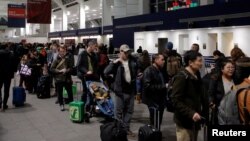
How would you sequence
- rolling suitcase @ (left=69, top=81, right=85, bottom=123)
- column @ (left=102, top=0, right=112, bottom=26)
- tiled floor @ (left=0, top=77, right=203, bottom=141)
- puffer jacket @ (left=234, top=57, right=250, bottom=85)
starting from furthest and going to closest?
column @ (left=102, top=0, right=112, bottom=26), rolling suitcase @ (left=69, top=81, right=85, bottom=123), tiled floor @ (left=0, top=77, right=203, bottom=141), puffer jacket @ (left=234, top=57, right=250, bottom=85)

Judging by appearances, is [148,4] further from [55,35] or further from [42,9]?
[55,35]

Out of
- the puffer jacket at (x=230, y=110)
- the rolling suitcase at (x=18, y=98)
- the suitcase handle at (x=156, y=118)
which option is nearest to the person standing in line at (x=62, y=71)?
the rolling suitcase at (x=18, y=98)

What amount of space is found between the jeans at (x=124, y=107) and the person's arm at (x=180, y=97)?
277 cm

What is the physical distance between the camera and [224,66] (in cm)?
480

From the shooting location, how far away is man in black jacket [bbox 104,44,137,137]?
6648mm

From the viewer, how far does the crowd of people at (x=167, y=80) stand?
3.93m

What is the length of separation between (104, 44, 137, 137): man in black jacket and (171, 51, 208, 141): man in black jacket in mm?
2621

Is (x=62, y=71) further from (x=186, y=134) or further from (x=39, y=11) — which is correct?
(x=39, y=11)

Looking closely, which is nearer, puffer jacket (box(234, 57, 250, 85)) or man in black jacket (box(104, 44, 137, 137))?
puffer jacket (box(234, 57, 250, 85))

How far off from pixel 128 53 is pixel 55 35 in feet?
134

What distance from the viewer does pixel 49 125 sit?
7.84 meters

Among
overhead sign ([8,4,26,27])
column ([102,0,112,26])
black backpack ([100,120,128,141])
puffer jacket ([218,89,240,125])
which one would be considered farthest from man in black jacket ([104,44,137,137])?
column ([102,0,112,26])

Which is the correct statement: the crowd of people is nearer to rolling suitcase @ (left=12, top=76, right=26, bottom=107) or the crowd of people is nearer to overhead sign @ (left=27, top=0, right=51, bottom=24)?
rolling suitcase @ (left=12, top=76, right=26, bottom=107)

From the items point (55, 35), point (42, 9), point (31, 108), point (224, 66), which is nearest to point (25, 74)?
point (31, 108)
